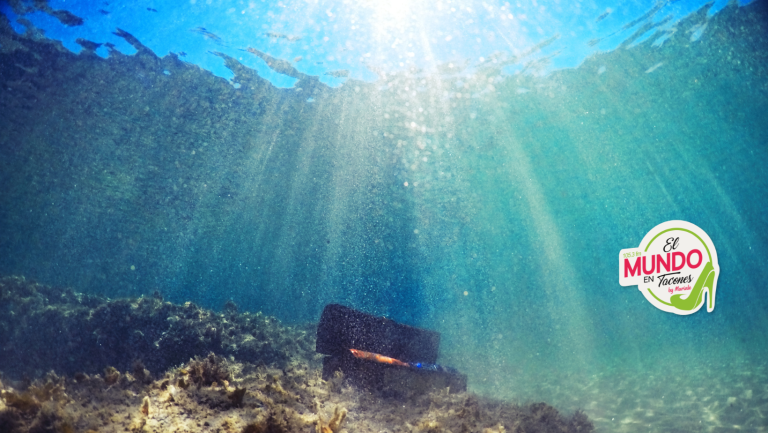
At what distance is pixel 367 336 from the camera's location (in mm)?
7234

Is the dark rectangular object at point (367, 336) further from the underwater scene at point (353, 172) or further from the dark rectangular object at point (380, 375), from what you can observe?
the dark rectangular object at point (380, 375)

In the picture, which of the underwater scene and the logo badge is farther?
the logo badge

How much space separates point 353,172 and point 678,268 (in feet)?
68.1

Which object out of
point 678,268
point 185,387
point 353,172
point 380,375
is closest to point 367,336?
point 380,375

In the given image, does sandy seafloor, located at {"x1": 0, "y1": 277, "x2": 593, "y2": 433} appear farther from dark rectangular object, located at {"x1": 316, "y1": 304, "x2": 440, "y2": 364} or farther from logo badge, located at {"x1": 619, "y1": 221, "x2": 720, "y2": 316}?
logo badge, located at {"x1": 619, "y1": 221, "x2": 720, "y2": 316}

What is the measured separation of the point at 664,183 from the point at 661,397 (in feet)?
107

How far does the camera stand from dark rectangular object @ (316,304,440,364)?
6.85 metres

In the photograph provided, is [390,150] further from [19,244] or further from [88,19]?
[19,244]

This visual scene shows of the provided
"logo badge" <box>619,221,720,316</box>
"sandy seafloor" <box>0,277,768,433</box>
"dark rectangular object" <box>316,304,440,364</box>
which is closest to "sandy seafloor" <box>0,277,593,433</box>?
"sandy seafloor" <box>0,277,768,433</box>

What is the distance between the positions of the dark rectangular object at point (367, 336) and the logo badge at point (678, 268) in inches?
227

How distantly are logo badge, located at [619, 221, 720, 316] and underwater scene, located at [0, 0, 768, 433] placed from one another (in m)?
0.05

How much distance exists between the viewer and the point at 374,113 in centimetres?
1975

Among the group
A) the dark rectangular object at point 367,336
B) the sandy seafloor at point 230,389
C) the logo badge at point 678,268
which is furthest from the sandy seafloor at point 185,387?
the logo badge at point 678,268

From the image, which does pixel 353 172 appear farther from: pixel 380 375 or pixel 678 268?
pixel 380 375
